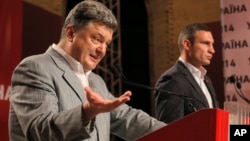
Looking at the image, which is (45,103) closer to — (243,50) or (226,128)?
(226,128)

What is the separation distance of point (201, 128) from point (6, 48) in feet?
7.29

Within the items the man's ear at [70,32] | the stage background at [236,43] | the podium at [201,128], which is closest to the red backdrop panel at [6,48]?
the man's ear at [70,32]

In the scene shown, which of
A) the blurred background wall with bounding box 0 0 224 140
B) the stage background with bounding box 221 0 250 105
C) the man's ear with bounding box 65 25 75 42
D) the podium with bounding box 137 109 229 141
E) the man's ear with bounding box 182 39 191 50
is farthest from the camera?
the blurred background wall with bounding box 0 0 224 140

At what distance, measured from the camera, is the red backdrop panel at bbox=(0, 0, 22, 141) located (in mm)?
3420

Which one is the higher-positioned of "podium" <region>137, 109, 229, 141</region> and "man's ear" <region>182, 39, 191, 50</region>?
"man's ear" <region>182, 39, 191, 50</region>

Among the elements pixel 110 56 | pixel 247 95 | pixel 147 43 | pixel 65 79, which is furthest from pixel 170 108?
pixel 147 43

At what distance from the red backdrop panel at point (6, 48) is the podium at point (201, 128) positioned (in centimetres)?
207

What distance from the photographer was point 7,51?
11.3 feet

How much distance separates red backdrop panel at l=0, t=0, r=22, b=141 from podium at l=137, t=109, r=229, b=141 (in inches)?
81.7

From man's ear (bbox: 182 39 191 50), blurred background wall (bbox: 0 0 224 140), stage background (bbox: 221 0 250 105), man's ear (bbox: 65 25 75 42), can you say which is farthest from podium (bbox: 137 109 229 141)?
blurred background wall (bbox: 0 0 224 140)

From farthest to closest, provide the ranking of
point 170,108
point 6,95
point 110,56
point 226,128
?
point 110,56
point 6,95
point 170,108
point 226,128

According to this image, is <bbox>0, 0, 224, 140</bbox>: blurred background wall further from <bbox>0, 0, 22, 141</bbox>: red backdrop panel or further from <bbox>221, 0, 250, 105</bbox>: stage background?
<bbox>0, 0, 22, 141</bbox>: red backdrop panel

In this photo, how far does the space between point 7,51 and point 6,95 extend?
30 cm

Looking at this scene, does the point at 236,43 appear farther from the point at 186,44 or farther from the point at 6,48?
the point at 6,48
